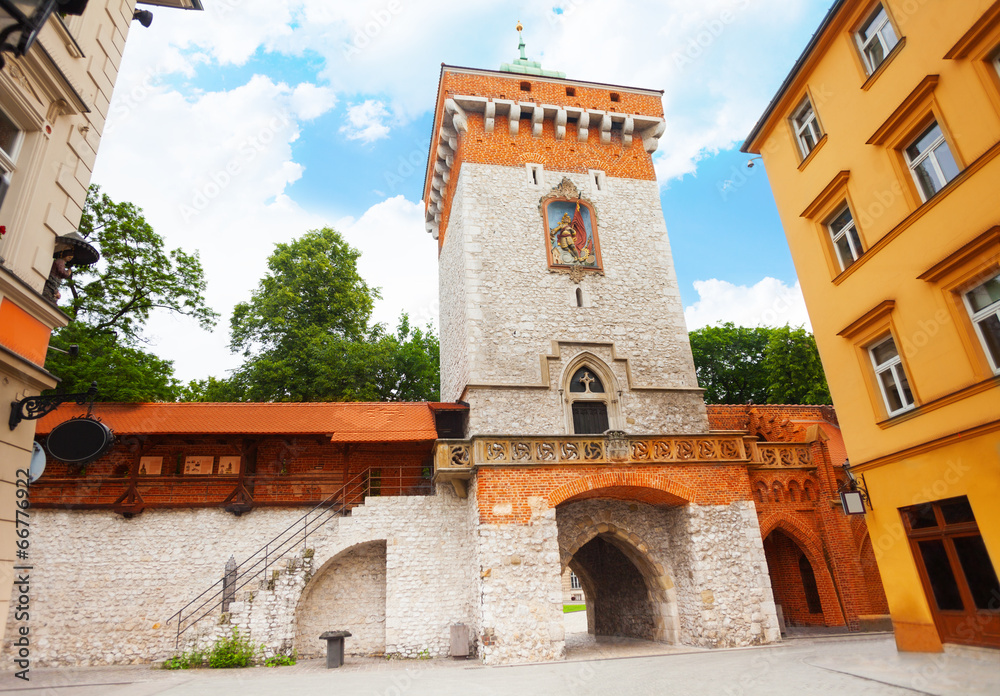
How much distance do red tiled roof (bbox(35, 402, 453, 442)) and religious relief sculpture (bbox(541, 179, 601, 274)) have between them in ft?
18.5

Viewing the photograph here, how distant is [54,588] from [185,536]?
268 cm

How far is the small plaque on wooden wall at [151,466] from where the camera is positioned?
48.2 ft

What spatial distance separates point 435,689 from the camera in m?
8.73

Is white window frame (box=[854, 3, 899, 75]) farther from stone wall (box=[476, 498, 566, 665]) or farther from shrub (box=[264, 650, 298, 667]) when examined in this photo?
shrub (box=[264, 650, 298, 667])

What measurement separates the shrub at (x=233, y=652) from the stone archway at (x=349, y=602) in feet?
4.23

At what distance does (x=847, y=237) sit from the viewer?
403 inches

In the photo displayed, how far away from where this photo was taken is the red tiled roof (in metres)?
14.0

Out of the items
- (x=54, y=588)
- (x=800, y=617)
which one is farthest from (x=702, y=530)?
(x=54, y=588)

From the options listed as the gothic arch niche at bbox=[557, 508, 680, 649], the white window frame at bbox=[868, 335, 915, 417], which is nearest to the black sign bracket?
the white window frame at bbox=[868, 335, 915, 417]

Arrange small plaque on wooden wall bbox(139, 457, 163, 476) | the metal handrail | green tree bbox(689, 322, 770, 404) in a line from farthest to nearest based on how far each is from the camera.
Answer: green tree bbox(689, 322, 770, 404)
small plaque on wooden wall bbox(139, 457, 163, 476)
the metal handrail

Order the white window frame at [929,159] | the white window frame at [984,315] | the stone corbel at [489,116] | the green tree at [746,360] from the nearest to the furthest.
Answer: the white window frame at [984,315], the white window frame at [929,159], the stone corbel at [489,116], the green tree at [746,360]

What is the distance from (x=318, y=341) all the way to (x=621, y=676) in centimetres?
1677

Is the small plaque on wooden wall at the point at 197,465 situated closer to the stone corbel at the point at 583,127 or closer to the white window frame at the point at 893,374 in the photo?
the stone corbel at the point at 583,127

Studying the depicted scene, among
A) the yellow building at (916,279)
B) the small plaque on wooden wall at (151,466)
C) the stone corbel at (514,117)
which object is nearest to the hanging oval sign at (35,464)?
the small plaque on wooden wall at (151,466)
